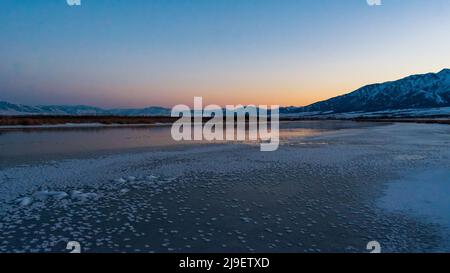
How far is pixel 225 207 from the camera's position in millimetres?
7891

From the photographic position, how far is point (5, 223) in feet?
21.8

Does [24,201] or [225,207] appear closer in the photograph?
[225,207]

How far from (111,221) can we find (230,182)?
4.70 m

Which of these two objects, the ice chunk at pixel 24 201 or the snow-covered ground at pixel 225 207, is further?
the ice chunk at pixel 24 201

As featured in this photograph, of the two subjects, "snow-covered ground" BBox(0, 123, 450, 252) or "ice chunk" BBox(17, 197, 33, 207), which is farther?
"ice chunk" BBox(17, 197, 33, 207)

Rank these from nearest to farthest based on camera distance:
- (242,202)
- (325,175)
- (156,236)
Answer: (156,236) < (242,202) < (325,175)

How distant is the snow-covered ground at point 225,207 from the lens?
584 cm

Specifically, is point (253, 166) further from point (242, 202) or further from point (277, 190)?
point (242, 202)

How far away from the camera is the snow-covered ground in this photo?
19.2 feet

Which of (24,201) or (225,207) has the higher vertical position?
(24,201)

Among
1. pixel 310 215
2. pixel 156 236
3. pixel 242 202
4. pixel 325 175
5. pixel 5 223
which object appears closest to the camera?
pixel 156 236
